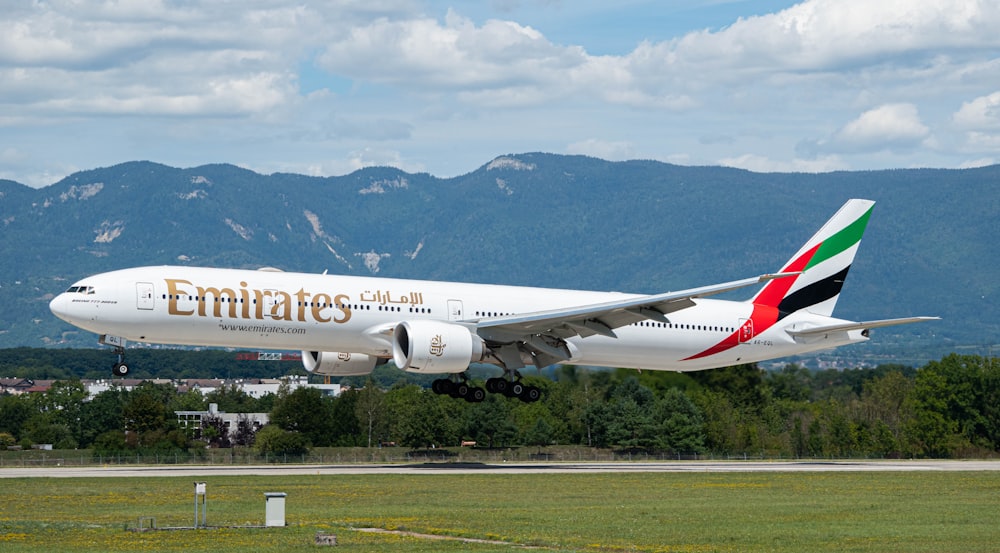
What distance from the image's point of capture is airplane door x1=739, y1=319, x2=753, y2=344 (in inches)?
2341

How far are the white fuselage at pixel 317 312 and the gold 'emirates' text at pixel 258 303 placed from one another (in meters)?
0.04

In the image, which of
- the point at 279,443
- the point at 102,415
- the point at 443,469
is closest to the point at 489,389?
the point at 443,469

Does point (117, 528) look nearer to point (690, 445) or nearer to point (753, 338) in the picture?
point (753, 338)

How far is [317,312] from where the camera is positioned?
50.7 meters

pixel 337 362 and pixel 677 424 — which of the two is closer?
pixel 337 362

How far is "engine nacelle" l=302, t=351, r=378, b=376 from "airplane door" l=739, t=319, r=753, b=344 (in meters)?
15.7

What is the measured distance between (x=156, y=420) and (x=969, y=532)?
7282 cm

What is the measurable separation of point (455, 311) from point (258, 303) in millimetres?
7989

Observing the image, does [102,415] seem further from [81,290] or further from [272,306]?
[272,306]

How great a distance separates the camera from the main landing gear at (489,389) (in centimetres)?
5444

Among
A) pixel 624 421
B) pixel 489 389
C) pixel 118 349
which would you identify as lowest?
pixel 624 421

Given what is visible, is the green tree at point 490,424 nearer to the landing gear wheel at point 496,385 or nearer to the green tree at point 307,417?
the green tree at point 307,417

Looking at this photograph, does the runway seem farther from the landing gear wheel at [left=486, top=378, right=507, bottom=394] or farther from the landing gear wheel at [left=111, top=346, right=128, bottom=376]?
the landing gear wheel at [left=111, top=346, right=128, bottom=376]

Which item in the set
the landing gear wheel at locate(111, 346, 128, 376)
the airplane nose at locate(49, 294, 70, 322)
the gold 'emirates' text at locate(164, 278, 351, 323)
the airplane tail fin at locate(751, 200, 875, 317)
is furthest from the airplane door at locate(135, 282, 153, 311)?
the airplane tail fin at locate(751, 200, 875, 317)
